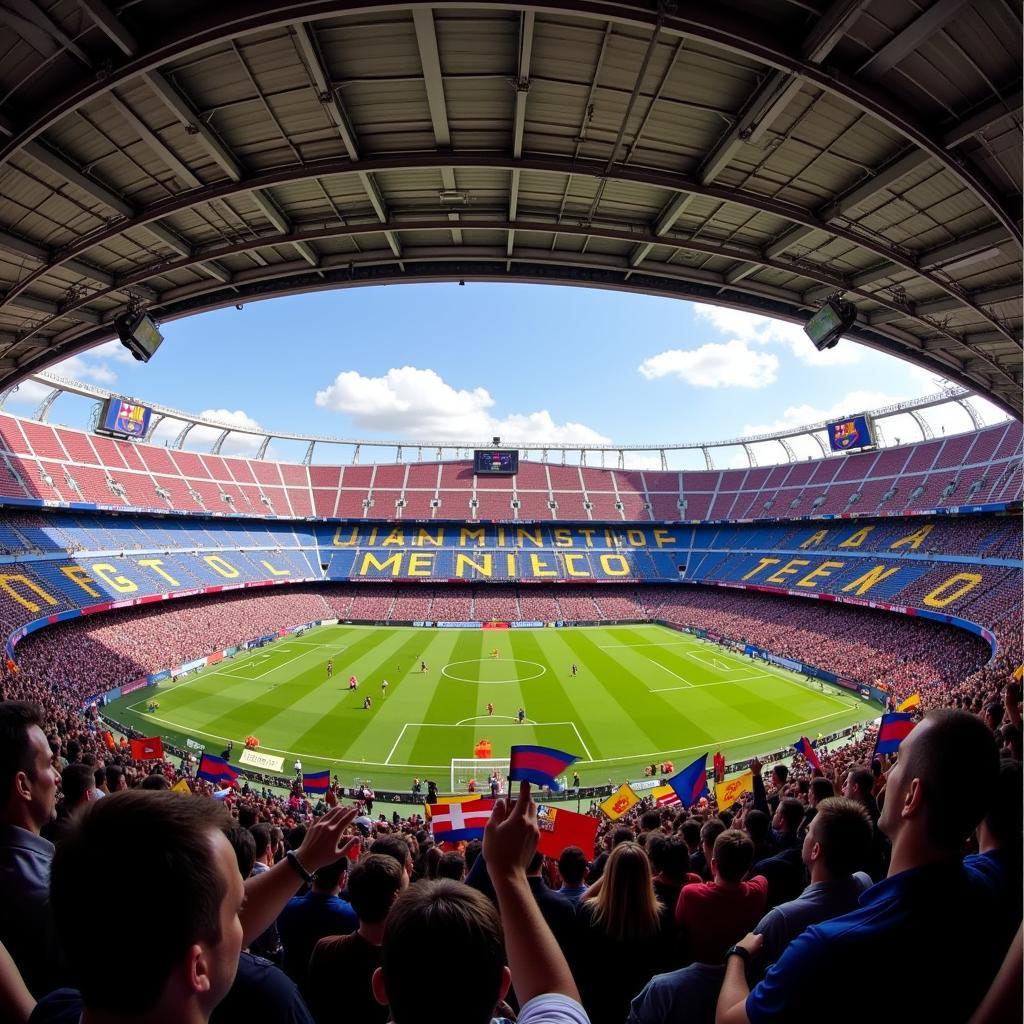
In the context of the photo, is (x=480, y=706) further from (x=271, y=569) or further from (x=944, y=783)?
(x=271, y=569)

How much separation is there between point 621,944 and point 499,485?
63421 mm

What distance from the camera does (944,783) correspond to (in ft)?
7.89

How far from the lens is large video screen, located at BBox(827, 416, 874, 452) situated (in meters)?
51.1

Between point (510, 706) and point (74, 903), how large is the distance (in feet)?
95.0

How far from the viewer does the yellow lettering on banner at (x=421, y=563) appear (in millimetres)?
56281

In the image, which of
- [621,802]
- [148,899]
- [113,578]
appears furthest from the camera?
[113,578]

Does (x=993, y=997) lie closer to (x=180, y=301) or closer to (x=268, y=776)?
(x=180, y=301)

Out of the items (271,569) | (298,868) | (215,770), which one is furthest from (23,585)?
(298,868)

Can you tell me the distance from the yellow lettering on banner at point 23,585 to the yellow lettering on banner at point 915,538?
57.7 meters

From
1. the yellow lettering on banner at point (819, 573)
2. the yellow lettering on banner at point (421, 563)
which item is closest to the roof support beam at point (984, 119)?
the yellow lettering on banner at point (819, 573)

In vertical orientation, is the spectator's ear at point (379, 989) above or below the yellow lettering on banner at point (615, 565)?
below

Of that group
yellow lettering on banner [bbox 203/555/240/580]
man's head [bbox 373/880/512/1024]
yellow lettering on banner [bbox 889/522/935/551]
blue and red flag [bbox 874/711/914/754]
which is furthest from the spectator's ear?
yellow lettering on banner [bbox 203/555/240/580]

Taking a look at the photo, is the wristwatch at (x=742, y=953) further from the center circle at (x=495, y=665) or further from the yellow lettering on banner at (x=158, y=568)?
the yellow lettering on banner at (x=158, y=568)

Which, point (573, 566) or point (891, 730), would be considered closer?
point (891, 730)
